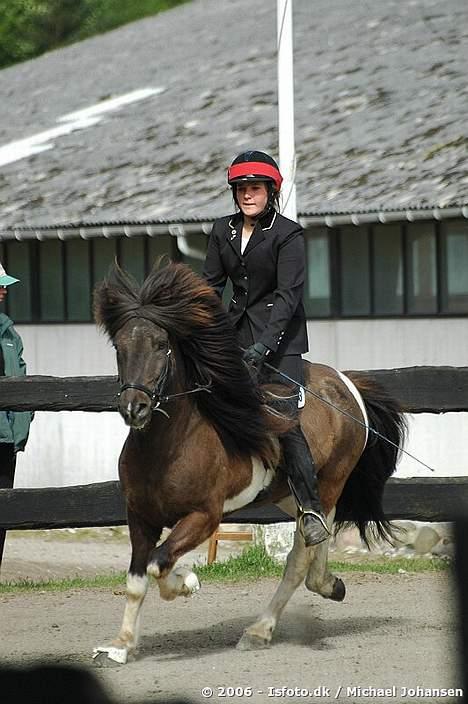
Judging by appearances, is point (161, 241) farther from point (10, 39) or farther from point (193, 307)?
point (10, 39)

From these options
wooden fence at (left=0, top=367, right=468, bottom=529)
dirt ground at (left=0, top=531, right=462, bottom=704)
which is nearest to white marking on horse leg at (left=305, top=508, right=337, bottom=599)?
dirt ground at (left=0, top=531, right=462, bottom=704)

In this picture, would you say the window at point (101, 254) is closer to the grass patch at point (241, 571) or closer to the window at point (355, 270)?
the window at point (355, 270)

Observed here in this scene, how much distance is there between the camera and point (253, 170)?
21.5 ft

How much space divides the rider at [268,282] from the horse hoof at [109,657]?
1088 mm

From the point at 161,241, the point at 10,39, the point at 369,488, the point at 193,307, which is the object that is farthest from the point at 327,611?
the point at 10,39

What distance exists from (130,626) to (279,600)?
94 centimetres

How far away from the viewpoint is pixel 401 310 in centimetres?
1427

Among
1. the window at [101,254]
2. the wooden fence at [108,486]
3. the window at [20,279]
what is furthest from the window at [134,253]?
the wooden fence at [108,486]

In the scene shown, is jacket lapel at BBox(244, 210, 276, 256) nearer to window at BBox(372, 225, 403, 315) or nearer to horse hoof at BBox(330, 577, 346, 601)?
horse hoof at BBox(330, 577, 346, 601)

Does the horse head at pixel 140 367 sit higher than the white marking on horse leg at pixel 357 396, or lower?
higher

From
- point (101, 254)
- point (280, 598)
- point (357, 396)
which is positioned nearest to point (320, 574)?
point (280, 598)

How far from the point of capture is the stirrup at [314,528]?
6.59 metres

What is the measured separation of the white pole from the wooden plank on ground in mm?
2540

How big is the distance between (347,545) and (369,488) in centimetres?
485
